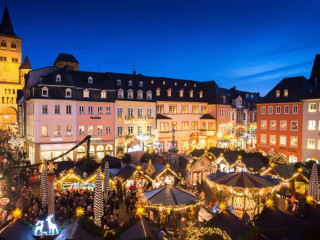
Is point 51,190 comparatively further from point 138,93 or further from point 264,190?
point 138,93

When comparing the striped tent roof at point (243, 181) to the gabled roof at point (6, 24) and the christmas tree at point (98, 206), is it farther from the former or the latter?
the gabled roof at point (6, 24)

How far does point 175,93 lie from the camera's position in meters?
38.1

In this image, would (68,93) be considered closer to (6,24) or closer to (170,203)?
(170,203)

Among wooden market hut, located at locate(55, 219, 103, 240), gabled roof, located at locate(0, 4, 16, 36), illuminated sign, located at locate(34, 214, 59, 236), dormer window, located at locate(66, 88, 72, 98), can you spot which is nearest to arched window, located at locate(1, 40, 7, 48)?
gabled roof, located at locate(0, 4, 16, 36)

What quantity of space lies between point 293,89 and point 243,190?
2406cm

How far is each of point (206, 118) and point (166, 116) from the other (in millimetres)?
6780

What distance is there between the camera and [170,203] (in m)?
13.0

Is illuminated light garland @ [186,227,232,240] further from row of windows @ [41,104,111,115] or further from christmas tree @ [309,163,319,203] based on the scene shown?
row of windows @ [41,104,111,115]

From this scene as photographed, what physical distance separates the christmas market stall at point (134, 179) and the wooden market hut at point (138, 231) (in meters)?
8.26

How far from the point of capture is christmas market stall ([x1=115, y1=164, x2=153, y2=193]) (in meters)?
18.1

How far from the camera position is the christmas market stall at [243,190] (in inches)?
539

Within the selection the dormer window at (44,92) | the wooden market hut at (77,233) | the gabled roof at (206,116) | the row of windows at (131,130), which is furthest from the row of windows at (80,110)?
the wooden market hut at (77,233)

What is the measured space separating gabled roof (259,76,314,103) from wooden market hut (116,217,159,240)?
2866 cm

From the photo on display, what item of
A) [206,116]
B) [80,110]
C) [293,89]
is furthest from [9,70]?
[293,89]
